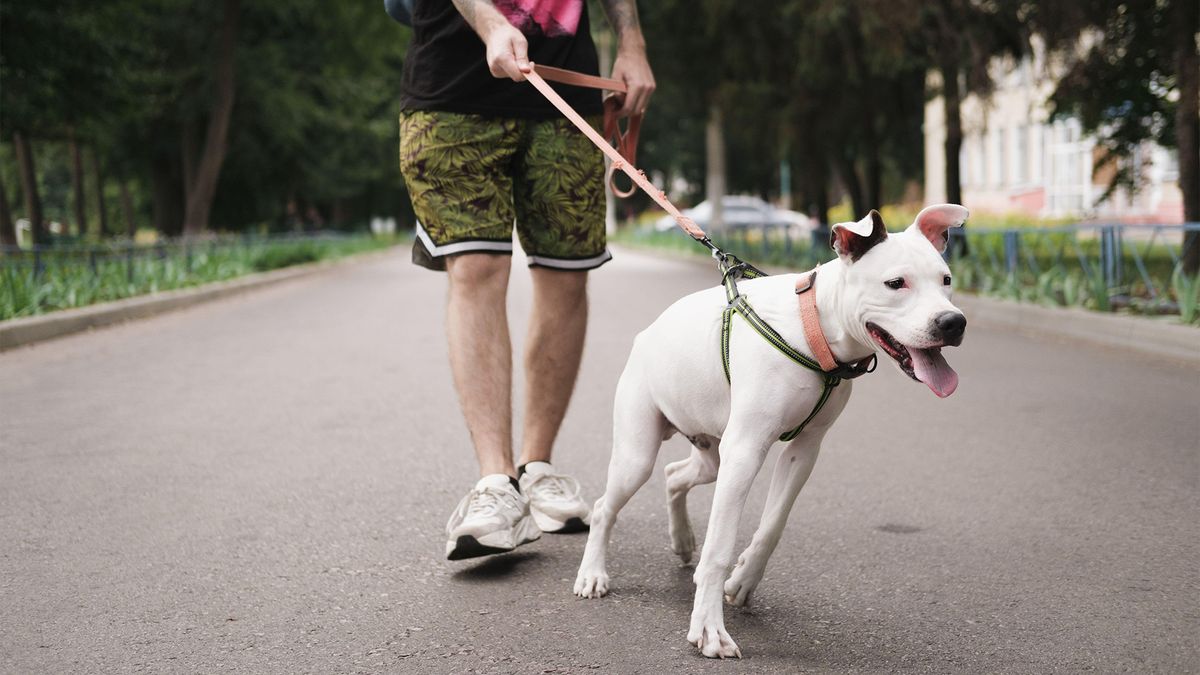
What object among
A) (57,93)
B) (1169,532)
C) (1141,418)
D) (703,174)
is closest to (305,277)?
(57,93)

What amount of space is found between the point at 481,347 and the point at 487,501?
0.55m

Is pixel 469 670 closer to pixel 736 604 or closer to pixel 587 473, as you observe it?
pixel 736 604

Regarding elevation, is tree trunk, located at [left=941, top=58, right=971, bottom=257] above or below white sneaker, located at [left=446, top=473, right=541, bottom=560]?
above

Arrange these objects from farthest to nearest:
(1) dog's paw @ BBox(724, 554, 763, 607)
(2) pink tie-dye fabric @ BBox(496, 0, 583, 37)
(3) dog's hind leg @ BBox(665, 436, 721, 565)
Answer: (2) pink tie-dye fabric @ BBox(496, 0, 583, 37) < (3) dog's hind leg @ BBox(665, 436, 721, 565) < (1) dog's paw @ BBox(724, 554, 763, 607)

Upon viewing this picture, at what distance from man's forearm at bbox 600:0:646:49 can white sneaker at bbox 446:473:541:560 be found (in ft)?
4.78

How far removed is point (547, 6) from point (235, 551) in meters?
1.93

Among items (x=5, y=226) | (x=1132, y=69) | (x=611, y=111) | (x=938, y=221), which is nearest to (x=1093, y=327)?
(x=1132, y=69)

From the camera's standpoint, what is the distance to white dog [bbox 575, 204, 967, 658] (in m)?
2.82

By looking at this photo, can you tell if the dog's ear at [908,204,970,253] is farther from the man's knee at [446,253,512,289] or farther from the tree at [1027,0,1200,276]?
the tree at [1027,0,1200,276]

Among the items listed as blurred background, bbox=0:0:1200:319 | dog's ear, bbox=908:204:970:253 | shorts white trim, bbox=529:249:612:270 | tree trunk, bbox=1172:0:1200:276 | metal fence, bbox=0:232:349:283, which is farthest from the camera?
blurred background, bbox=0:0:1200:319

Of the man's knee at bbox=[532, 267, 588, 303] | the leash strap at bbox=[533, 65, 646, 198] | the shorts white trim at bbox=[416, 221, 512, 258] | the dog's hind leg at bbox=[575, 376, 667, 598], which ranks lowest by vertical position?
the dog's hind leg at bbox=[575, 376, 667, 598]

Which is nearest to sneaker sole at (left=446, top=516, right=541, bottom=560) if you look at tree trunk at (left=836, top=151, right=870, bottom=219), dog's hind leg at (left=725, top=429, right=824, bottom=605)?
dog's hind leg at (left=725, top=429, right=824, bottom=605)

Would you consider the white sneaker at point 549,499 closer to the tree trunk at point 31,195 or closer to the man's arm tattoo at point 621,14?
the man's arm tattoo at point 621,14

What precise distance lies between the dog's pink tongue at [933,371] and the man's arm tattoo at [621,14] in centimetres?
194
